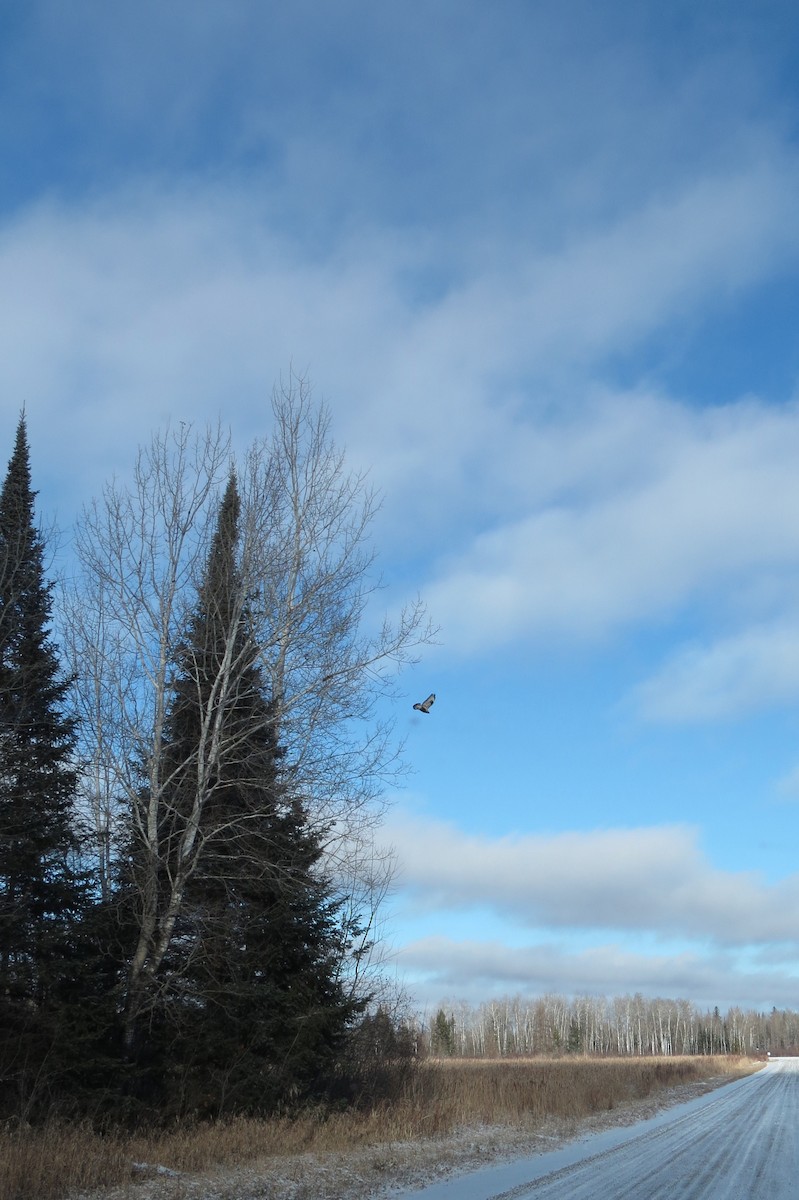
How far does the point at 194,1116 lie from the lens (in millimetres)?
14078

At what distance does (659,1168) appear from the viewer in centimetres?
1267

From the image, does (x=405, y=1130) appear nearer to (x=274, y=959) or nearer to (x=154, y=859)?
(x=274, y=959)

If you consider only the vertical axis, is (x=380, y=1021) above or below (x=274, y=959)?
below

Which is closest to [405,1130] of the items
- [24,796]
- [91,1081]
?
[91,1081]

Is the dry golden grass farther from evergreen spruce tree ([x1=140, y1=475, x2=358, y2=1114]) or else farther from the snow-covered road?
the snow-covered road

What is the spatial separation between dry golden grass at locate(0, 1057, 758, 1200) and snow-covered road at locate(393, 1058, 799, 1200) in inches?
105

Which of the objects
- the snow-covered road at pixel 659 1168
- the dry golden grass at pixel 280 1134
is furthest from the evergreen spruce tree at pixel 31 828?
the snow-covered road at pixel 659 1168

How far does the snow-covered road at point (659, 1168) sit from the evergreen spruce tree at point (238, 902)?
4516 millimetres

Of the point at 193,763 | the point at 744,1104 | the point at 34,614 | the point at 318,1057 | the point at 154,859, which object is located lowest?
the point at 744,1104

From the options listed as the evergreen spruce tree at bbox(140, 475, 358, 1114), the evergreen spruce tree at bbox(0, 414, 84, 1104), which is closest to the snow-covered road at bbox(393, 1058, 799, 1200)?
the evergreen spruce tree at bbox(140, 475, 358, 1114)

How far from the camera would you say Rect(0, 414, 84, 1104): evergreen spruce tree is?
12.9m

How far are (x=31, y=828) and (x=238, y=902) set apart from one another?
162 inches

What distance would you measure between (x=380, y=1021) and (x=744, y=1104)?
13.4 m

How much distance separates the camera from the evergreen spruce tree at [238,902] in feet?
49.2
